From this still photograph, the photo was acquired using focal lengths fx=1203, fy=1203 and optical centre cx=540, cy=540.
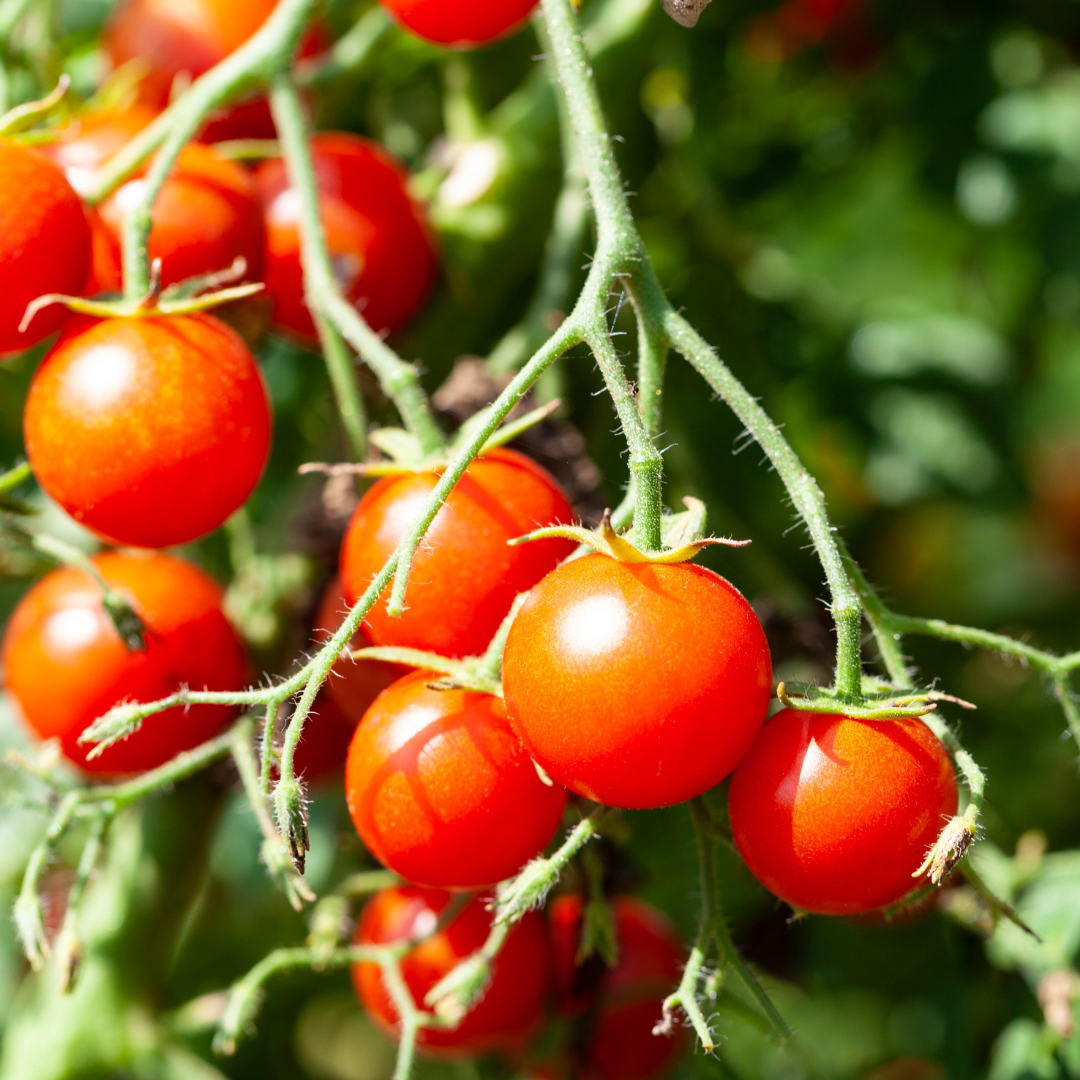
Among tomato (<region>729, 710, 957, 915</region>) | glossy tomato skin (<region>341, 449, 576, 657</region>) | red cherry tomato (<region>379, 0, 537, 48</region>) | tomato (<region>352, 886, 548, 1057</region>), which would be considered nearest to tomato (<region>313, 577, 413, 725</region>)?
glossy tomato skin (<region>341, 449, 576, 657</region>)

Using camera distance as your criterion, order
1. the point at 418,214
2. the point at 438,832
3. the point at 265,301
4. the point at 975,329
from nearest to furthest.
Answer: the point at 438,832, the point at 265,301, the point at 418,214, the point at 975,329

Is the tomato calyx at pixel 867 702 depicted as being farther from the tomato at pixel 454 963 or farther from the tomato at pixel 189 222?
the tomato at pixel 189 222

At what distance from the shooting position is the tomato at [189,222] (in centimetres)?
99

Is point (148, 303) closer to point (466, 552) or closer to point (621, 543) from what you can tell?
point (466, 552)

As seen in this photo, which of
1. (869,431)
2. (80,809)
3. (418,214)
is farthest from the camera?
(869,431)

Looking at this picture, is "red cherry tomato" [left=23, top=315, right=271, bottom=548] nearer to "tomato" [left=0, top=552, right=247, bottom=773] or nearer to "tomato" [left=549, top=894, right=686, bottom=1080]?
"tomato" [left=0, top=552, right=247, bottom=773]

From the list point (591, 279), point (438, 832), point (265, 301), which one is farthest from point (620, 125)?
point (438, 832)

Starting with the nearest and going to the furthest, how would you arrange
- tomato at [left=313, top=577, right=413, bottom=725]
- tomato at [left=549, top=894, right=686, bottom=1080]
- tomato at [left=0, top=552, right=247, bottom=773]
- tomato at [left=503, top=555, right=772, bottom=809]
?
tomato at [left=503, top=555, right=772, bottom=809]
tomato at [left=313, top=577, right=413, bottom=725]
tomato at [left=0, top=552, right=247, bottom=773]
tomato at [left=549, top=894, right=686, bottom=1080]

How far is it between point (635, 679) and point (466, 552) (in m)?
0.18

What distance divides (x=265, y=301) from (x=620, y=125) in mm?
576

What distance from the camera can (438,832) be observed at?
79 centimetres

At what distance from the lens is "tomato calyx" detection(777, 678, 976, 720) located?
2.40 ft

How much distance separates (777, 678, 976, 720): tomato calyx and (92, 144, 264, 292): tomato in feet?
2.05

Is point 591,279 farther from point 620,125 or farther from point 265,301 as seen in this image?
point 620,125
